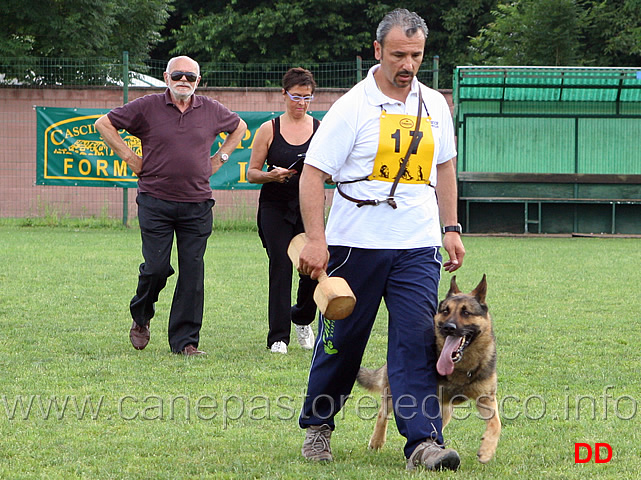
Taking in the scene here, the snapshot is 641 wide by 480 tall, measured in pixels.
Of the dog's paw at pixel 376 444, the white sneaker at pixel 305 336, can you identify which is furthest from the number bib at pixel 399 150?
the white sneaker at pixel 305 336

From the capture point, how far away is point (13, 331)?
772 cm

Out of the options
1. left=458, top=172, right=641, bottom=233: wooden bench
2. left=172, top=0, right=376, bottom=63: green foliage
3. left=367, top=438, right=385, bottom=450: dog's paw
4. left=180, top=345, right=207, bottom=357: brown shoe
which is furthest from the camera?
left=172, top=0, right=376, bottom=63: green foliage

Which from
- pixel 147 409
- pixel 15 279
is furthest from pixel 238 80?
pixel 147 409

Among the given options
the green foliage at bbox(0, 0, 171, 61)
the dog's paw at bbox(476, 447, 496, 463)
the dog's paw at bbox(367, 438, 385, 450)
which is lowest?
the dog's paw at bbox(367, 438, 385, 450)

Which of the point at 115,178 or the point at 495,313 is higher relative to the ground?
the point at 115,178

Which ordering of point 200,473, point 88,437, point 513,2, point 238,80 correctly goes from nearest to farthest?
1. point 200,473
2. point 88,437
3. point 238,80
4. point 513,2

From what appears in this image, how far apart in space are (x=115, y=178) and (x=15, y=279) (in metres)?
7.29

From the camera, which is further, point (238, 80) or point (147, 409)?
point (238, 80)

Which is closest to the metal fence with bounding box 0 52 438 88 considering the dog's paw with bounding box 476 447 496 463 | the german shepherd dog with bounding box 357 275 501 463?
the german shepherd dog with bounding box 357 275 501 463

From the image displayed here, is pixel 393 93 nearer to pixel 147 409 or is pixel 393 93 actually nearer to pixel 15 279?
pixel 147 409

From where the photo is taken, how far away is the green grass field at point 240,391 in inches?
167

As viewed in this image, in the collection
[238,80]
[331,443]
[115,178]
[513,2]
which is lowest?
[331,443]

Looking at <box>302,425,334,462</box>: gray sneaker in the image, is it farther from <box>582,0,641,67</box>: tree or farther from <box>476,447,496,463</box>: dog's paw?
<box>582,0,641,67</box>: tree

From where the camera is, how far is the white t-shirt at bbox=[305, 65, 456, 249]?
13.7 ft
